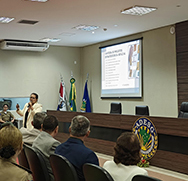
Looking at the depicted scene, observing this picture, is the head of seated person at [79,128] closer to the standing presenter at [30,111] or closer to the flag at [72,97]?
the standing presenter at [30,111]

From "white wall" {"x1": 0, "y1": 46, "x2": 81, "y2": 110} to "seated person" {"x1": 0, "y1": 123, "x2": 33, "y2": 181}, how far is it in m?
9.02

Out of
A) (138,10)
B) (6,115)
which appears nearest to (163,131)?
(138,10)

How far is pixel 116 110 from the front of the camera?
7.93 metres

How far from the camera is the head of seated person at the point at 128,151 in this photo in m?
2.28

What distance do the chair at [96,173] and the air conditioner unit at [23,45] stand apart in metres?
8.51

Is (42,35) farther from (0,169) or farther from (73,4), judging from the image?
(0,169)

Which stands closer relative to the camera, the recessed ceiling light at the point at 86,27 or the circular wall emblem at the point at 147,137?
the circular wall emblem at the point at 147,137

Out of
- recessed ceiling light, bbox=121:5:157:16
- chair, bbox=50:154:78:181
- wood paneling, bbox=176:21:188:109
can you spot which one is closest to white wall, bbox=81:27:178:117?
wood paneling, bbox=176:21:188:109

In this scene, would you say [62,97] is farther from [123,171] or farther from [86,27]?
[123,171]

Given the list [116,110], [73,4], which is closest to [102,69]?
[116,110]

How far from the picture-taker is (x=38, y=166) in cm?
310

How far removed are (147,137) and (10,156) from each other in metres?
2.89

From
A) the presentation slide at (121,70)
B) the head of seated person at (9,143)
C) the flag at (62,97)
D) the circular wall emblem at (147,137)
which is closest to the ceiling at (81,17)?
the presentation slide at (121,70)

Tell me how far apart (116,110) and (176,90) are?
1.63 metres
